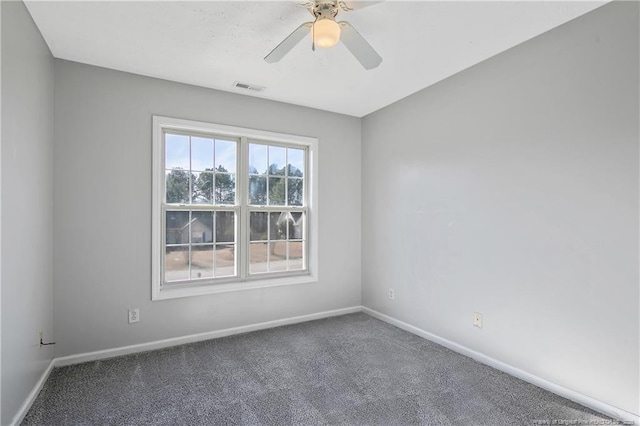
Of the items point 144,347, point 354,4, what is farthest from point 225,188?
point 354,4

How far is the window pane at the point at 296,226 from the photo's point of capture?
3.90 meters

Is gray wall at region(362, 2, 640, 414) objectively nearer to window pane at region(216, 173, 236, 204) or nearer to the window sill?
the window sill

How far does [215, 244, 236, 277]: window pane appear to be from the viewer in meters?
3.43

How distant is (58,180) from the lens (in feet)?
8.74

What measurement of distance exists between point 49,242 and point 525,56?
388 cm

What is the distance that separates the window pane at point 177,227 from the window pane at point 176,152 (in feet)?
1.52

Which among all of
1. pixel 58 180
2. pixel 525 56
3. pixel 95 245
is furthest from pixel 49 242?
pixel 525 56

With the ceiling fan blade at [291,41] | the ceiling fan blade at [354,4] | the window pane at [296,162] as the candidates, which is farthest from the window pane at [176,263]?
the ceiling fan blade at [354,4]

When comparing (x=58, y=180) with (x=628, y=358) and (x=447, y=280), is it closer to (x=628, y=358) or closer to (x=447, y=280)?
(x=447, y=280)

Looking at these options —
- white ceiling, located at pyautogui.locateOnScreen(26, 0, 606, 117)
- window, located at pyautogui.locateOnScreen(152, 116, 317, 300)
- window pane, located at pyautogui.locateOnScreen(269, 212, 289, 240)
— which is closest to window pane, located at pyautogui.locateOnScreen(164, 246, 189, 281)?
window, located at pyautogui.locateOnScreen(152, 116, 317, 300)

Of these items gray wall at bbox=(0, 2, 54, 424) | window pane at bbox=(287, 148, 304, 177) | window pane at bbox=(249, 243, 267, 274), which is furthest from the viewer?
window pane at bbox=(287, 148, 304, 177)

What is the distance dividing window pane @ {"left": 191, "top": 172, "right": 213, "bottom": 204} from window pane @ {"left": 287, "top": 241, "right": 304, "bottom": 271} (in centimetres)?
107

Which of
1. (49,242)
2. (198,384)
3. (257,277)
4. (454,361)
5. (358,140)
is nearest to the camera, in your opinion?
(198,384)

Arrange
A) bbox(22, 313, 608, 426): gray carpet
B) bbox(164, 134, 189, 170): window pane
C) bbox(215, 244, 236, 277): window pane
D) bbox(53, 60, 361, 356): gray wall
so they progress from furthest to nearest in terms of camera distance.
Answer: bbox(215, 244, 236, 277): window pane < bbox(164, 134, 189, 170): window pane < bbox(53, 60, 361, 356): gray wall < bbox(22, 313, 608, 426): gray carpet
